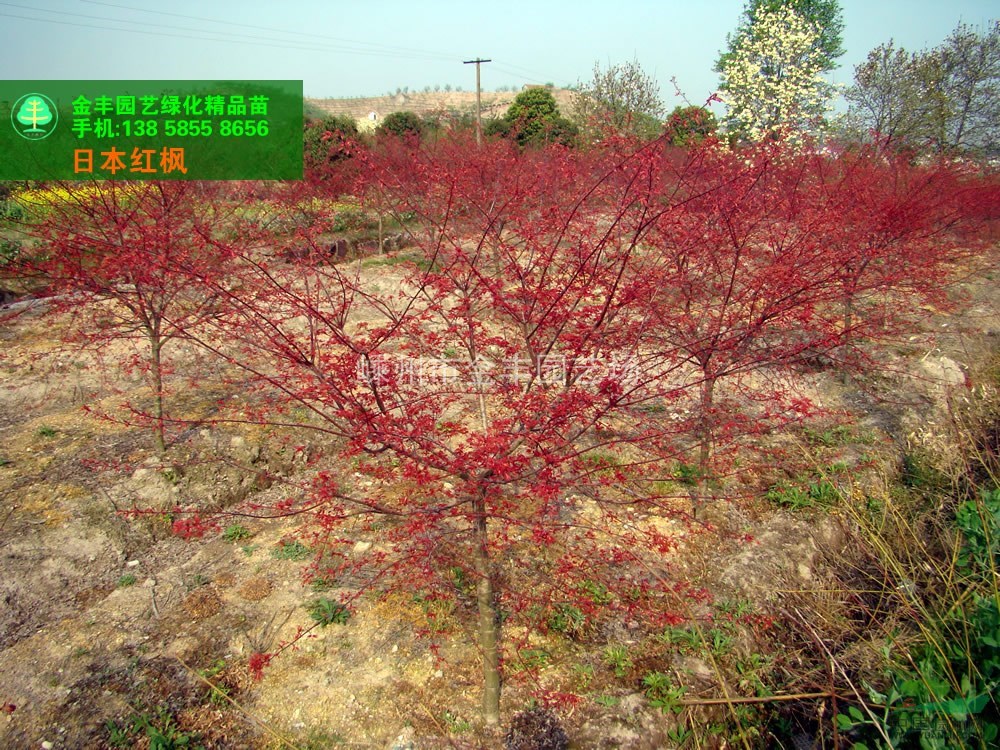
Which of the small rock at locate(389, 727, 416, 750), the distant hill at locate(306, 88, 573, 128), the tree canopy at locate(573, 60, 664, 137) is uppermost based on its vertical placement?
the distant hill at locate(306, 88, 573, 128)

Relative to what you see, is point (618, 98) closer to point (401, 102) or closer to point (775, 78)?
point (775, 78)

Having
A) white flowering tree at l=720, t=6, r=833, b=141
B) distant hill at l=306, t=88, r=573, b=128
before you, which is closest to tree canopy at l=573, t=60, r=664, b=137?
white flowering tree at l=720, t=6, r=833, b=141

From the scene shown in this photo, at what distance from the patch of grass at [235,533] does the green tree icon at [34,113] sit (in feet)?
19.0

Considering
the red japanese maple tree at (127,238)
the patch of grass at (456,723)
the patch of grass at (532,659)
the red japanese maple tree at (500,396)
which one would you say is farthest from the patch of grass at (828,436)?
the red japanese maple tree at (127,238)

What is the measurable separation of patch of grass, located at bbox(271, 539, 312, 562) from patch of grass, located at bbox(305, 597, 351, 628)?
52cm

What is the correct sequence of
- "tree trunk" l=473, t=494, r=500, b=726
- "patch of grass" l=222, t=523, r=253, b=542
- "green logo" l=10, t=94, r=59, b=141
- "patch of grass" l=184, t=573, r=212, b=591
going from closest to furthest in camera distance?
"tree trunk" l=473, t=494, r=500, b=726
"patch of grass" l=184, t=573, r=212, b=591
"patch of grass" l=222, t=523, r=253, b=542
"green logo" l=10, t=94, r=59, b=141

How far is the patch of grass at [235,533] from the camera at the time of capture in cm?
425

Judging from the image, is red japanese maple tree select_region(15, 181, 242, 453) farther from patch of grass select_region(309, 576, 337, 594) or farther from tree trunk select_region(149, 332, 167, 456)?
patch of grass select_region(309, 576, 337, 594)

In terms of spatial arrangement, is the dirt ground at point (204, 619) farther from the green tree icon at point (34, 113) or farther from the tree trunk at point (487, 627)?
the green tree icon at point (34, 113)

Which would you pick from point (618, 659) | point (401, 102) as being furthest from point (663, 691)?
point (401, 102)

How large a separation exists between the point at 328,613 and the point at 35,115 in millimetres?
7489

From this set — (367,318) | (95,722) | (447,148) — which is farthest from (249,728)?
(447,148)

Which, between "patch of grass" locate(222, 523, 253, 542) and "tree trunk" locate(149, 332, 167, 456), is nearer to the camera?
"patch of grass" locate(222, 523, 253, 542)

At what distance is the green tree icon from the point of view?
7.10 m
